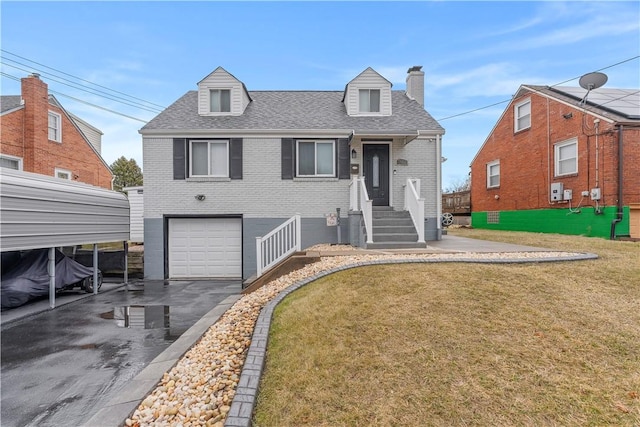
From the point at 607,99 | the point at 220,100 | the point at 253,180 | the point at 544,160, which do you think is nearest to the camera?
the point at 253,180

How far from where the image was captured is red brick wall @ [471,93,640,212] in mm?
11234

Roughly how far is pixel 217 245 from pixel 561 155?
14.7m

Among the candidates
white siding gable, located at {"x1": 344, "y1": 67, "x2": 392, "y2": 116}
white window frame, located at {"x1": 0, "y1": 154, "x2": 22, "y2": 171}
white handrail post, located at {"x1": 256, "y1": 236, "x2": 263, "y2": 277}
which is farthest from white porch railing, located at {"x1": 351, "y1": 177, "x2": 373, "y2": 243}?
white window frame, located at {"x1": 0, "y1": 154, "x2": 22, "y2": 171}

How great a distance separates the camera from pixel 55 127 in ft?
51.1

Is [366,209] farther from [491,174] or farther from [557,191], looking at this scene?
[491,174]

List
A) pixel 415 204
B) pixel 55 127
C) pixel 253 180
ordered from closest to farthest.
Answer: pixel 415 204 < pixel 253 180 < pixel 55 127

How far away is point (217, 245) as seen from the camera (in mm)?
10609

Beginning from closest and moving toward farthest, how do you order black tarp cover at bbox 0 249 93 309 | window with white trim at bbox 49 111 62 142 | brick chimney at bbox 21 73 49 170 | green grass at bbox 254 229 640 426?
green grass at bbox 254 229 640 426
black tarp cover at bbox 0 249 93 309
brick chimney at bbox 21 73 49 170
window with white trim at bbox 49 111 62 142

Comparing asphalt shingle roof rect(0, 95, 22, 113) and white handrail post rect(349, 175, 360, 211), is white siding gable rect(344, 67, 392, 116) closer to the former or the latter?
white handrail post rect(349, 175, 360, 211)

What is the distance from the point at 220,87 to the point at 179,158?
2.98m

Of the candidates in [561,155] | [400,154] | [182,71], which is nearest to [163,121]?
[182,71]

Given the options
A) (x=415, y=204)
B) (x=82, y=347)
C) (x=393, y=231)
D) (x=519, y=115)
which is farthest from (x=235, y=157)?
(x=519, y=115)

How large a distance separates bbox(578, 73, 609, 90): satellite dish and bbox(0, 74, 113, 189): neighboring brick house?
2357 centimetres

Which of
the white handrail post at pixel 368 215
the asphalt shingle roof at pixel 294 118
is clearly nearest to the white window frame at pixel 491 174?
the asphalt shingle roof at pixel 294 118
